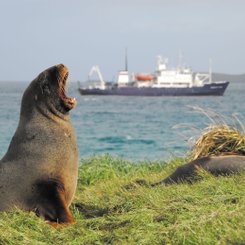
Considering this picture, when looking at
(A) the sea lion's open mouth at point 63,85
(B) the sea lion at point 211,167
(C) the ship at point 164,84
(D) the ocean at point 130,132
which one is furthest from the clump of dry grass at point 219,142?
(C) the ship at point 164,84

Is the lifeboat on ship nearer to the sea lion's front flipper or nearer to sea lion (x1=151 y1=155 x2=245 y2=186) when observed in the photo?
sea lion (x1=151 y1=155 x2=245 y2=186)

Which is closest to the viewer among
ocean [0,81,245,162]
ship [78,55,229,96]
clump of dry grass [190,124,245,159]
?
clump of dry grass [190,124,245,159]

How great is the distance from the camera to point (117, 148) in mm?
31656

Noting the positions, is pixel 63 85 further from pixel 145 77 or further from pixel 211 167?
pixel 145 77

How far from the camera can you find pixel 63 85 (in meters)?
7.30

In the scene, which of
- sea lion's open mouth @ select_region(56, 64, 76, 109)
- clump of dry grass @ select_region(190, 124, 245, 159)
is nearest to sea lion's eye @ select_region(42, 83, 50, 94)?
sea lion's open mouth @ select_region(56, 64, 76, 109)

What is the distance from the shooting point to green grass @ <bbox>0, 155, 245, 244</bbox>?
5168 mm

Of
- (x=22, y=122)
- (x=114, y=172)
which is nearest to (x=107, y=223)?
(x=22, y=122)

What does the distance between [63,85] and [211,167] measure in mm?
2069

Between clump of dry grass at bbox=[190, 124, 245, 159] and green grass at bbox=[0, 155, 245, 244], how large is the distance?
198cm

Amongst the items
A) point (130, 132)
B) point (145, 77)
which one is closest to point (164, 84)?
point (145, 77)

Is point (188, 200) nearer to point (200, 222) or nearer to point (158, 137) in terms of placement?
point (200, 222)

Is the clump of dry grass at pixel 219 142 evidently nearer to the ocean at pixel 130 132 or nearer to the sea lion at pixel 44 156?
the ocean at pixel 130 132

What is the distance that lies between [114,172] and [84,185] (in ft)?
3.31
